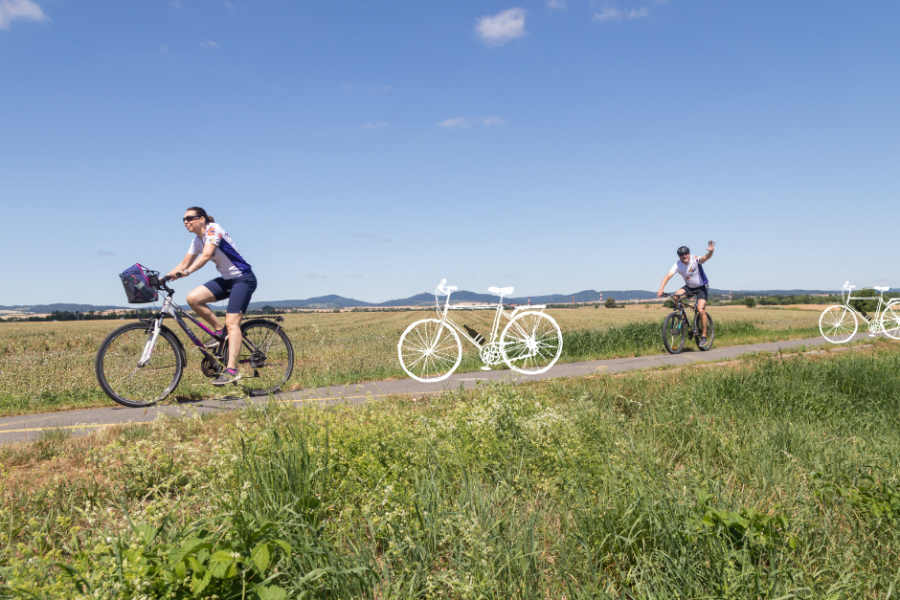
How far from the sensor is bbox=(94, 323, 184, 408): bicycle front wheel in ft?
20.1

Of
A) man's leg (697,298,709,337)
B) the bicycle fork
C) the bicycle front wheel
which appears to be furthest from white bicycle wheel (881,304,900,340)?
the bicycle fork

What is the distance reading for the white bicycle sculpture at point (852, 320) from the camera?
47.6ft

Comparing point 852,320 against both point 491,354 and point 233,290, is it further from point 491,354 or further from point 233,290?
point 233,290

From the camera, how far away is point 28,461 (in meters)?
3.80

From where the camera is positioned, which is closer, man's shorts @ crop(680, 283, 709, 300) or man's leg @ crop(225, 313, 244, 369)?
man's leg @ crop(225, 313, 244, 369)

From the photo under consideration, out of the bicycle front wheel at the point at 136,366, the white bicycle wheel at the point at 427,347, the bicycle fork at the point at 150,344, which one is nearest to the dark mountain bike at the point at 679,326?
the white bicycle wheel at the point at 427,347

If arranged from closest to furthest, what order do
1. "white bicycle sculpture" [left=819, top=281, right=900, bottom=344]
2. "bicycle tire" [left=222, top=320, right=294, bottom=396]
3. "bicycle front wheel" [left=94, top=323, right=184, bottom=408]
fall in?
"bicycle front wheel" [left=94, top=323, right=184, bottom=408]
"bicycle tire" [left=222, top=320, right=294, bottom=396]
"white bicycle sculpture" [left=819, top=281, right=900, bottom=344]

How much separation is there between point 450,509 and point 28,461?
138 inches

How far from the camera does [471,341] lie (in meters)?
7.79

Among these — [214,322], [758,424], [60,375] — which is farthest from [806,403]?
[60,375]

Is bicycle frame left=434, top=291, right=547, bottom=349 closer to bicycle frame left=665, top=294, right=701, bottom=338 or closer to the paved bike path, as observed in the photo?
the paved bike path

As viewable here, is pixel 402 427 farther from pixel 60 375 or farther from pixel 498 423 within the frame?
pixel 60 375

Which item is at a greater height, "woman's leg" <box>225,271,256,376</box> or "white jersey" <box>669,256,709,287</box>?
"white jersey" <box>669,256,709,287</box>

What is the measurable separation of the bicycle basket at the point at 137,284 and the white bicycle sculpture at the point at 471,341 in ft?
11.2
